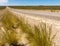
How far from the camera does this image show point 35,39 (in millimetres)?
7805

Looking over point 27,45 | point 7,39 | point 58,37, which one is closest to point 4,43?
point 7,39

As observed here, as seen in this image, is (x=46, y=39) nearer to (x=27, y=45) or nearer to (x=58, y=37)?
(x=27, y=45)

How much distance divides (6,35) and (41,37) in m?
1.46

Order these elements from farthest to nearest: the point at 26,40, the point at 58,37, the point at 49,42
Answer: the point at 58,37 < the point at 26,40 < the point at 49,42

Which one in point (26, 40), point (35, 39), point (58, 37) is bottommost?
point (58, 37)

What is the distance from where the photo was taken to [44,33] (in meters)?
7.85

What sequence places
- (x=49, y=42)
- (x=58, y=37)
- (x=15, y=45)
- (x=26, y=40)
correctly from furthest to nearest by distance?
(x=58, y=37)
(x=26, y=40)
(x=15, y=45)
(x=49, y=42)

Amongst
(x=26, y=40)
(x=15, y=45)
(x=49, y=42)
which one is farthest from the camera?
(x=26, y=40)

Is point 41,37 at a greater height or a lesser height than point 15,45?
greater

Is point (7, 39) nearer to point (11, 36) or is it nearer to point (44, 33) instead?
point (11, 36)

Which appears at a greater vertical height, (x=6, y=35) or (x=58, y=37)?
(x=6, y=35)

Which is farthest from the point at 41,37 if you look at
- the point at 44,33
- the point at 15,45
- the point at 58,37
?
the point at 58,37

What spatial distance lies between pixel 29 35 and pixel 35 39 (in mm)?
1556

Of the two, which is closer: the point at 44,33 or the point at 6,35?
the point at 44,33
